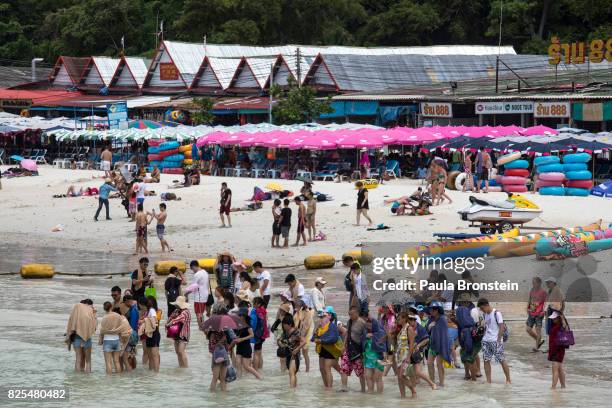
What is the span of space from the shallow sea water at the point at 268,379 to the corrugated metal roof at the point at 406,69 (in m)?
37.6

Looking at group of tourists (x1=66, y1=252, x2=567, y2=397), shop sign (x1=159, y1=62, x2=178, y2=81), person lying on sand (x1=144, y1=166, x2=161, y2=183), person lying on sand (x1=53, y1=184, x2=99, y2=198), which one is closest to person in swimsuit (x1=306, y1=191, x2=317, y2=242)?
group of tourists (x1=66, y1=252, x2=567, y2=397)

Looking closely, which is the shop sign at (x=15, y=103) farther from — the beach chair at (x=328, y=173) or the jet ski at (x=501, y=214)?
the jet ski at (x=501, y=214)

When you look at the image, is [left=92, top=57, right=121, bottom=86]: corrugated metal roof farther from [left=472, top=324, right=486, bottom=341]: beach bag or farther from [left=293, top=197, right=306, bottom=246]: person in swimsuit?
[left=472, top=324, right=486, bottom=341]: beach bag

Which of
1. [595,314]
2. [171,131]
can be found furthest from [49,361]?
[171,131]

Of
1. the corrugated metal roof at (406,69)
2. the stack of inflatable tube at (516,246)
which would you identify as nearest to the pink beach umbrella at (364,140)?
the corrugated metal roof at (406,69)

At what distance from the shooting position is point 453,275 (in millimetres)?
18578

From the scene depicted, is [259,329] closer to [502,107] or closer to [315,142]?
[315,142]

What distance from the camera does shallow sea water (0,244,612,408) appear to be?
15.3 metres

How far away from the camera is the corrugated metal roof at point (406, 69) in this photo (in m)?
58.5

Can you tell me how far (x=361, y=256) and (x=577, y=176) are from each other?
450 inches

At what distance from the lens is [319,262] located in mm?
26031

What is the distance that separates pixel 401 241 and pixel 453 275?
9.89m

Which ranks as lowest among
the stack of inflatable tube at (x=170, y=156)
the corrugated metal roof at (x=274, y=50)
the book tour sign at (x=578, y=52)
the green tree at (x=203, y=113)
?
the stack of inflatable tube at (x=170, y=156)

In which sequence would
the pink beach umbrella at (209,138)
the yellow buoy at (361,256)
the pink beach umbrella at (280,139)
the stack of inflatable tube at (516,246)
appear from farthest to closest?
the pink beach umbrella at (209,138), the pink beach umbrella at (280,139), the yellow buoy at (361,256), the stack of inflatable tube at (516,246)
